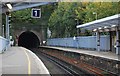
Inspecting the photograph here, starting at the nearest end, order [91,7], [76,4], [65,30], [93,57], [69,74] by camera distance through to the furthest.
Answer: [69,74]
[93,57]
[91,7]
[76,4]
[65,30]

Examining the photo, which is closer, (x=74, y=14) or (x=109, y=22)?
(x=109, y=22)

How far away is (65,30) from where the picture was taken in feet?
259

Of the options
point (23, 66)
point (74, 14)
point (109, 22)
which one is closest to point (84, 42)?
point (74, 14)

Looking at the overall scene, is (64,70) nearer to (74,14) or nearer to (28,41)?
(74,14)

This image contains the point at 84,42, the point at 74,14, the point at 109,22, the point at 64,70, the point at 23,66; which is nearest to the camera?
the point at 23,66

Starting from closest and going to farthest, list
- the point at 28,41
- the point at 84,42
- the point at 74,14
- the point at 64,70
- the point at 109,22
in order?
the point at 64,70
the point at 109,22
the point at 84,42
the point at 74,14
the point at 28,41

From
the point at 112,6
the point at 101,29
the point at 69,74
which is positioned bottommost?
the point at 69,74

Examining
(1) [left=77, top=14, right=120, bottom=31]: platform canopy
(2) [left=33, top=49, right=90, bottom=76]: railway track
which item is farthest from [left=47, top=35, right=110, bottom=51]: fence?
(2) [left=33, top=49, right=90, bottom=76]: railway track

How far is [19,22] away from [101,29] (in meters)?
54.3

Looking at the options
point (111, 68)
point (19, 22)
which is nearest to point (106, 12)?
point (111, 68)

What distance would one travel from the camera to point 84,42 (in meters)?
57.3

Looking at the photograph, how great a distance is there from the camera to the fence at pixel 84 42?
42.8 m

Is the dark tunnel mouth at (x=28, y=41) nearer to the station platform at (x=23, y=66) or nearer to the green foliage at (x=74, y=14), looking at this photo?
the green foliage at (x=74, y=14)

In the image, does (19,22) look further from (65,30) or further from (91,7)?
(91,7)
